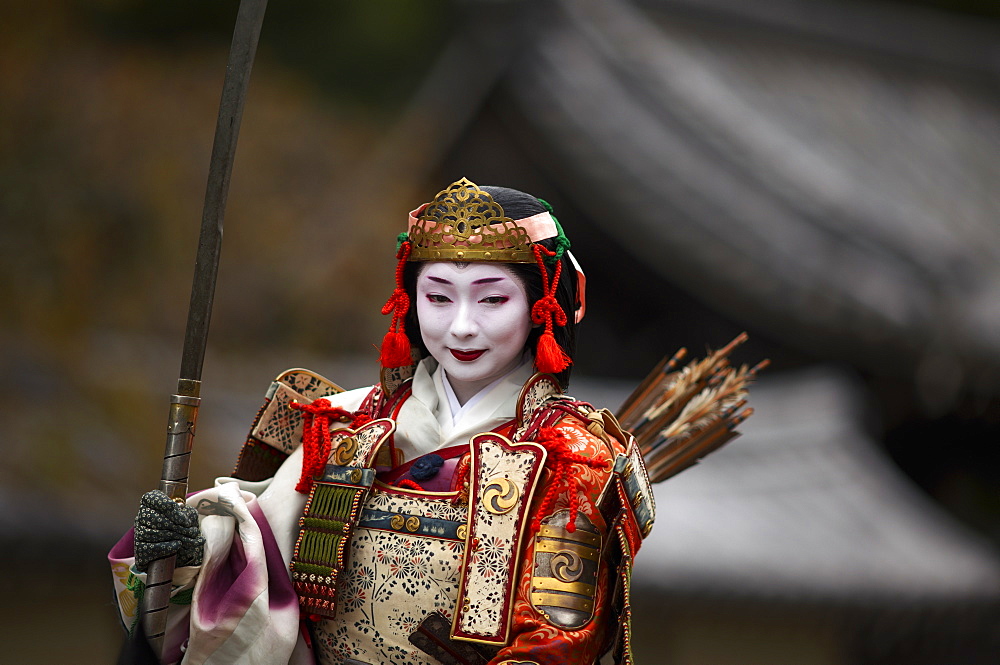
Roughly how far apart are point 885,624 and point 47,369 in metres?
3.29

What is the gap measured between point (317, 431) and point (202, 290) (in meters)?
0.40

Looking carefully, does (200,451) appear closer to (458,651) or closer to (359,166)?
(359,166)

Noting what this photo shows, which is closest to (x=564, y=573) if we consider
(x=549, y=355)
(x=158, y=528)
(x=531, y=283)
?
(x=549, y=355)

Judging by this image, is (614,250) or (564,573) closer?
(564,573)

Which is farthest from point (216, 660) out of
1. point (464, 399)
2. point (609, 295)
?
point (609, 295)

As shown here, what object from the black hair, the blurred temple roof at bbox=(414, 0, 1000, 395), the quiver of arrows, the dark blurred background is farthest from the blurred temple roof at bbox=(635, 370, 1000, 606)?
the black hair

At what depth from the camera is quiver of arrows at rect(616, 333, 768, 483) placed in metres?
2.45

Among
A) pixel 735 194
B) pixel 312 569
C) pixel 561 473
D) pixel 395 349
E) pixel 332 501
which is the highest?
pixel 735 194

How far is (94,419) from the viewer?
375 centimetres

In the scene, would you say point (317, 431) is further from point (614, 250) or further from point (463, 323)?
point (614, 250)

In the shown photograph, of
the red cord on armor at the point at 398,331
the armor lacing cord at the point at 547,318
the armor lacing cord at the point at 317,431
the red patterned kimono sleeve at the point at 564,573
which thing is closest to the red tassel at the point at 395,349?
the red cord on armor at the point at 398,331

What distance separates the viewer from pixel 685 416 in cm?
245

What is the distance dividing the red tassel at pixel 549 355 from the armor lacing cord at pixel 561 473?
14 cm

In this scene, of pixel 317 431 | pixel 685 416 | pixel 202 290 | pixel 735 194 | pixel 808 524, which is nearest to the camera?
pixel 202 290
